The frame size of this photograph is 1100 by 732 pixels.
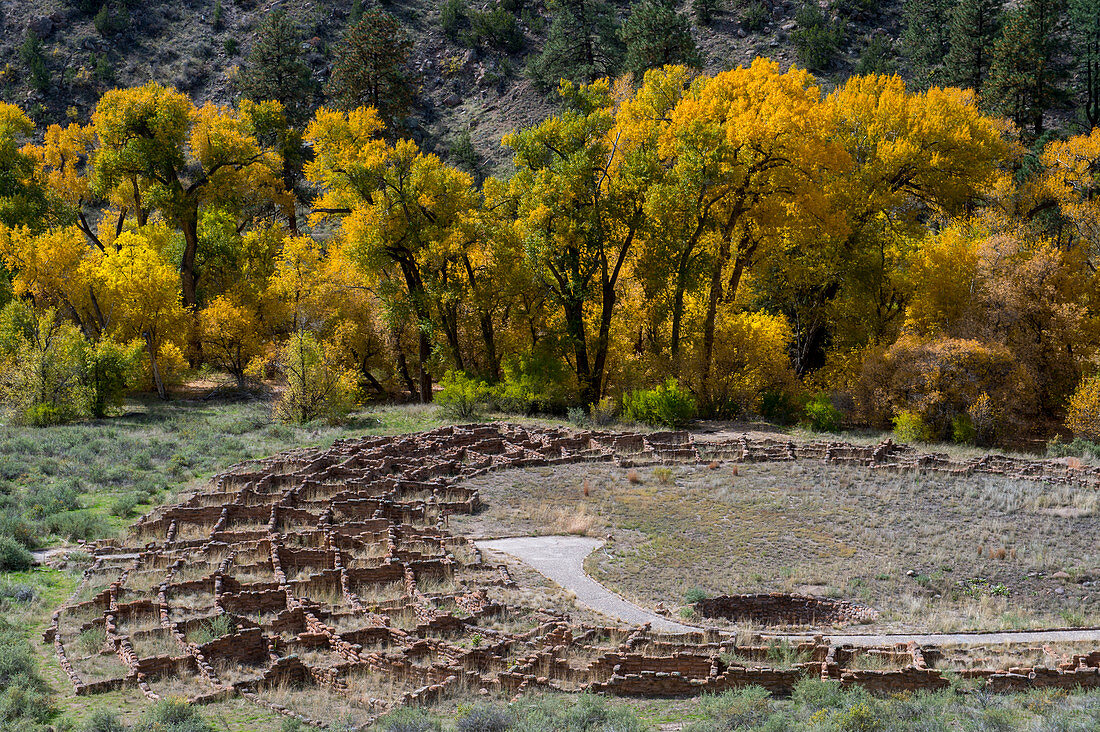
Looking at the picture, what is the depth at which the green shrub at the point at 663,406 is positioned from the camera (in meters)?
32.3

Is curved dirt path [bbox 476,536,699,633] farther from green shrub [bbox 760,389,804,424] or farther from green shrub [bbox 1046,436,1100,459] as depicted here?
green shrub [bbox 1046,436,1100,459]

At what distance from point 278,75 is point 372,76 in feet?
25.7

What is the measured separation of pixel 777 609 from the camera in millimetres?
16516

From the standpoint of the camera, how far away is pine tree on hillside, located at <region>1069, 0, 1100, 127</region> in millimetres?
49250

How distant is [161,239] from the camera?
153 ft

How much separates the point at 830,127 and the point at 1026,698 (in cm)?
2856

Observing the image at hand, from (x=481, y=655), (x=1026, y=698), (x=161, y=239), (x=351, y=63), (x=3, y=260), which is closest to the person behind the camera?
(x=1026, y=698)

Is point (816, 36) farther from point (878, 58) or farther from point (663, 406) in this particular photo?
point (663, 406)

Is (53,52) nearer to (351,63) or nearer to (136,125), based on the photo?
(351,63)

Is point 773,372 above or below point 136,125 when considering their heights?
below

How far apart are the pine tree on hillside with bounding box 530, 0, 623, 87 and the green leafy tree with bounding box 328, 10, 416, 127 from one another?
12214 millimetres

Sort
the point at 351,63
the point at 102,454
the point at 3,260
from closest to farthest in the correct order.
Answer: the point at 102,454
the point at 3,260
the point at 351,63

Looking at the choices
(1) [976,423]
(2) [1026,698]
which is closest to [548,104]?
(1) [976,423]

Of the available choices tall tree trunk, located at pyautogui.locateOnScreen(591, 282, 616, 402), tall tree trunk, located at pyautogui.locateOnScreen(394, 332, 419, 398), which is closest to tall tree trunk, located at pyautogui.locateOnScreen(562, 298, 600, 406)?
tall tree trunk, located at pyautogui.locateOnScreen(591, 282, 616, 402)
